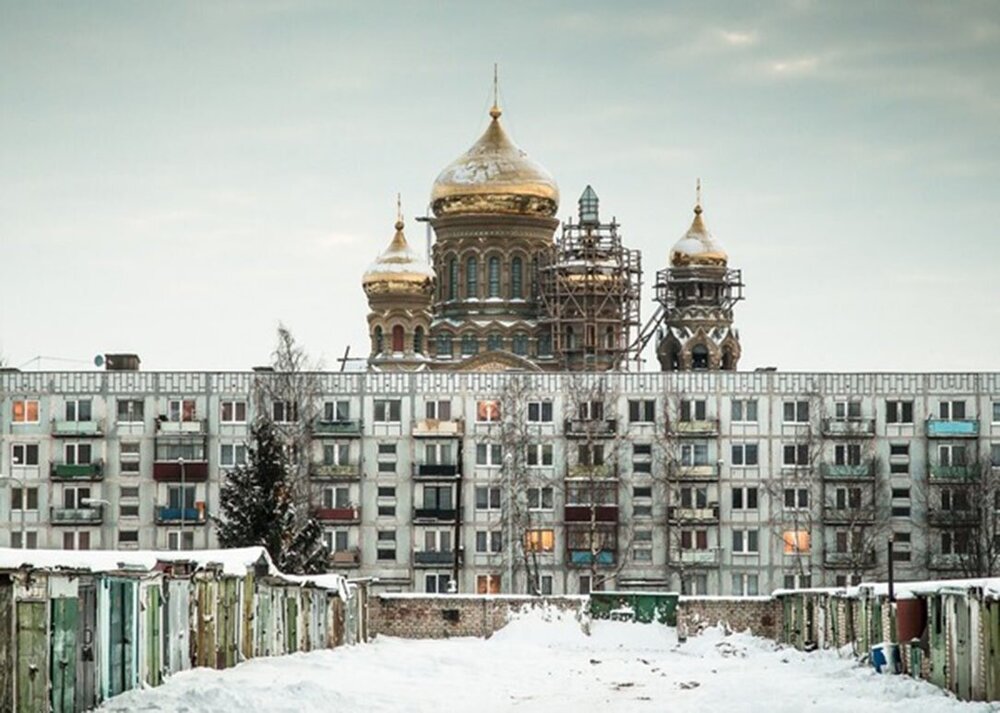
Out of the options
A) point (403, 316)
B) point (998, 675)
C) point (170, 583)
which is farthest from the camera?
point (403, 316)

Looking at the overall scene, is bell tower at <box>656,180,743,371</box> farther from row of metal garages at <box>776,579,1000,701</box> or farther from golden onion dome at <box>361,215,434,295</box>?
row of metal garages at <box>776,579,1000,701</box>

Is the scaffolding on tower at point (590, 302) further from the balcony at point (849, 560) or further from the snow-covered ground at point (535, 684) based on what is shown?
the snow-covered ground at point (535, 684)

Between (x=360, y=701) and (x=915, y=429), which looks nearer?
(x=360, y=701)

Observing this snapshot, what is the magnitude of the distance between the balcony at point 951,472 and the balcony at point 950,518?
1517mm

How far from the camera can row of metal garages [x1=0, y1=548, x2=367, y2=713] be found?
2697 cm

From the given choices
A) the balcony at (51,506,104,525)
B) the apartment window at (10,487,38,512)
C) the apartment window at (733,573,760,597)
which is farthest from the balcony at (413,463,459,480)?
the apartment window at (10,487,38,512)

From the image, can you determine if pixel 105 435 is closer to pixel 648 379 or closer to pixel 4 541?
pixel 4 541

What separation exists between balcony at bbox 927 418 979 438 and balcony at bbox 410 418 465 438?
20952mm

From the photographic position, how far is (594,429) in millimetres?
89500

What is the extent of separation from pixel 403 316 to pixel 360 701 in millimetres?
86344

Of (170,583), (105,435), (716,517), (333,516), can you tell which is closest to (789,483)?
(716,517)

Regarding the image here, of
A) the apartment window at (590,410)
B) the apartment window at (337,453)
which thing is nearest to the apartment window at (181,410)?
the apartment window at (337,453)

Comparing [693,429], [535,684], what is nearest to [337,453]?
[693,429]

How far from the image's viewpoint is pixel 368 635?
208 ft
